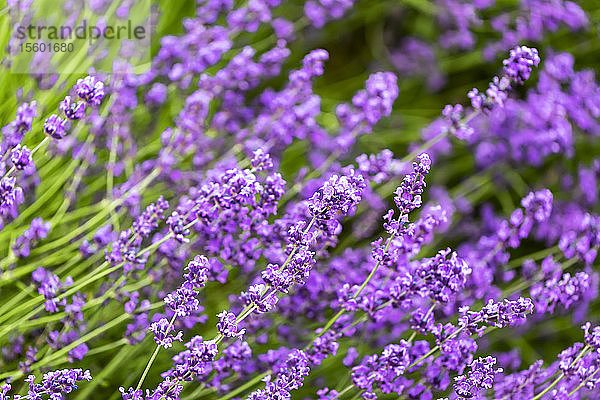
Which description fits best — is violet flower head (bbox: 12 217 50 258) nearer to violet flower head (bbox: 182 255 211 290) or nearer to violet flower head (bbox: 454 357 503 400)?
violet flower head (bbox: 182 255 211 290)

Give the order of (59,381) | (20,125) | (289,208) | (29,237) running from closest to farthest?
(59,381), (20,125), (29,237), (289,208)

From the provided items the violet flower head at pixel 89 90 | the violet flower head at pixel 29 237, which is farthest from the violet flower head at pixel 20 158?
the violet flower head at pixel 29 237

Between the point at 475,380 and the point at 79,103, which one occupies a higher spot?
the point at 79,103

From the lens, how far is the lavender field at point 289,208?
3.52ft

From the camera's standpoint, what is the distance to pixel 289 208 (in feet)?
4.61

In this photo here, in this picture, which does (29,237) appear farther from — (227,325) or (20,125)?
(227,325)

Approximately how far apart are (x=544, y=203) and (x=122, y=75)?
92 cm

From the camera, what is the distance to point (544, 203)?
129 centimetres

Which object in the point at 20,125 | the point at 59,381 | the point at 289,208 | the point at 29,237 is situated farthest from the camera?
the point at 289,208

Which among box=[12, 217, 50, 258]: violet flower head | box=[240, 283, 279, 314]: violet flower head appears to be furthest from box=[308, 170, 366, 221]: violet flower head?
box=[12, 217, 50, 258]: violet flower head

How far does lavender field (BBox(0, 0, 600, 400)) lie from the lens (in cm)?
107

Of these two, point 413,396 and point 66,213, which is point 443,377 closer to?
point 413,396

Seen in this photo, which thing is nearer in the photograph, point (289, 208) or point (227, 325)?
point (227, 325)

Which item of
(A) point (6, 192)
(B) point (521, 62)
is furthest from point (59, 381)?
(B) point (521, 62)
